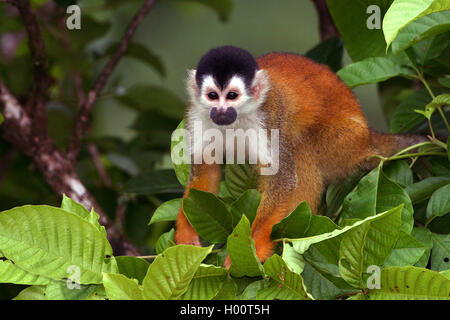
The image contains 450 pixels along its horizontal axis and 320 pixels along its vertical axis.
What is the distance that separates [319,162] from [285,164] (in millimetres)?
216

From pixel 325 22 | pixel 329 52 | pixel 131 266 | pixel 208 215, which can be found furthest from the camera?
pixel 325 22

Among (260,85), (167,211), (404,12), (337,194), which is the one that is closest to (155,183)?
(167,211)

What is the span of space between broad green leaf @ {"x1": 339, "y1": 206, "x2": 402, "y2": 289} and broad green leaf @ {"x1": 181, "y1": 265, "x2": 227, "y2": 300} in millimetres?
303

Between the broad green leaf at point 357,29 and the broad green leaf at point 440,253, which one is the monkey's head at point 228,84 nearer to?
the broad green leaf at point 357,29

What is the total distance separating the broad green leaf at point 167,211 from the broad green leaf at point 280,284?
60 centimetres

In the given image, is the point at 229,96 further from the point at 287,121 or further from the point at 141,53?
the point at 141,53

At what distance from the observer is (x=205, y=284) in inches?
52.4

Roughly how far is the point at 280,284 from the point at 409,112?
3.29 ft

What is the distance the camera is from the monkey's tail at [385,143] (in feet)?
6.93

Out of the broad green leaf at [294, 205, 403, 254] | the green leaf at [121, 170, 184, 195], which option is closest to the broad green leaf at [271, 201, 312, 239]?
the broad green leaf at [294, 205, 403, 254]

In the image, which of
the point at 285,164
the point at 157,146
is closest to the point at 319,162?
the point at 285,164

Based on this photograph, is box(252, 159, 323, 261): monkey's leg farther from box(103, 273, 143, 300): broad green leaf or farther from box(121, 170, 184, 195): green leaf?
box(103, 273, 143, 300): broad green leaf

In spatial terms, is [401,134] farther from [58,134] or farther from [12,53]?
[12,53]
